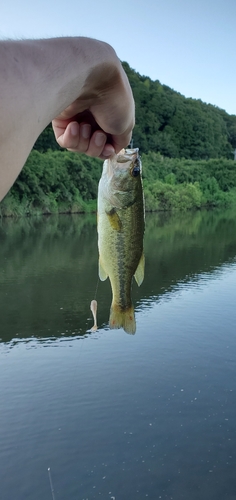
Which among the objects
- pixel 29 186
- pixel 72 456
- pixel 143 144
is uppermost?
pixel 143 144

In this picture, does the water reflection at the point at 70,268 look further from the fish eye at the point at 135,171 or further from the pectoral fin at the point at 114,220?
the fish eye at the point at 135,171

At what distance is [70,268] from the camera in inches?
1096

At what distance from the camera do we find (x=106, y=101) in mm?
1392

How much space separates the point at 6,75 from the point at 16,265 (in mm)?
27708

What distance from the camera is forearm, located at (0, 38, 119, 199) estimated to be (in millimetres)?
796

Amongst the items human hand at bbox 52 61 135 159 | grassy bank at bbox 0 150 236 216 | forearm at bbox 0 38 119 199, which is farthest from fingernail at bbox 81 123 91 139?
grassy bank at bbox 0 150 236 216

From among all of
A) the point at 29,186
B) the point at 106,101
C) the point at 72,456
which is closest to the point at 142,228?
the point at 106,101

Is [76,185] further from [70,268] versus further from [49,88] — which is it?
[49,88]

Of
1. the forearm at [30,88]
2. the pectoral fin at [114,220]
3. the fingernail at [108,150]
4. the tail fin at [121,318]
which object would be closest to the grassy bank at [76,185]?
the tail fin at [121,318]

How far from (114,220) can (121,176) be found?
0.63ft

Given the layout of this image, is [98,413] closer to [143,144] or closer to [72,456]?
[72,456]

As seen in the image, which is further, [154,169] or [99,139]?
[154,169]

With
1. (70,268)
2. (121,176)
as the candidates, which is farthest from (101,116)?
(70,268)

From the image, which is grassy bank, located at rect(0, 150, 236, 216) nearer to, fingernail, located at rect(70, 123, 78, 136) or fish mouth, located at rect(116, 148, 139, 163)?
fish mouth, located at rect(116, 148, 139, 163)
